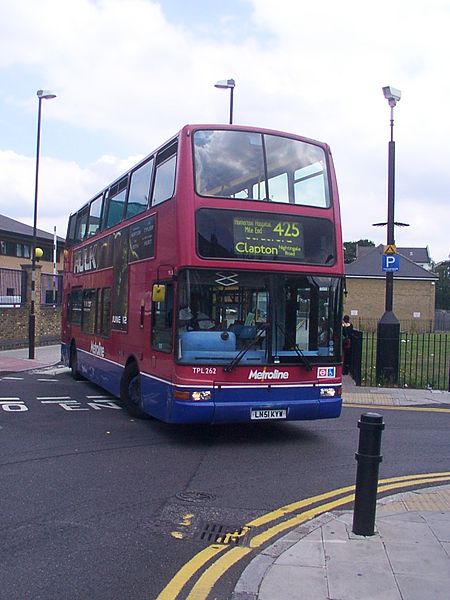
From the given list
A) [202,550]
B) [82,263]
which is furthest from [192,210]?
[82,263]

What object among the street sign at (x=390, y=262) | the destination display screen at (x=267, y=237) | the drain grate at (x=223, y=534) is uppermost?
the street sign at (x=390, y=262)

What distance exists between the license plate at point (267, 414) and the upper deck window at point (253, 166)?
2846 millimetres

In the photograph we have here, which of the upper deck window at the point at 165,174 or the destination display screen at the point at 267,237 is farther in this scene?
the upper deck window at the point at 165,174

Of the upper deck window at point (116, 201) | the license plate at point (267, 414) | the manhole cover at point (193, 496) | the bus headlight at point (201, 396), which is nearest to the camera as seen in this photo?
the manhole cover at point (193, 496)

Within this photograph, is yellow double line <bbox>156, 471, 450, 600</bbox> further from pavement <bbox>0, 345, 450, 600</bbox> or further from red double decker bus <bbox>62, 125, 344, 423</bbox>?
red double decker bus <bbox>62, 125, 344, 423</bbox>

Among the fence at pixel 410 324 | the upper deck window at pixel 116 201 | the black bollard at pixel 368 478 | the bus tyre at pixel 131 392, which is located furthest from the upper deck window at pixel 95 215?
the fence at pixel 410 324

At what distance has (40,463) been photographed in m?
7.77

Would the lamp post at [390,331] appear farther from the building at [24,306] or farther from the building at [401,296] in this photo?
the building at [401,296]

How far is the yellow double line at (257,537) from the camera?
447 cm

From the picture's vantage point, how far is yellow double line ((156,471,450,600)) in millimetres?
4473

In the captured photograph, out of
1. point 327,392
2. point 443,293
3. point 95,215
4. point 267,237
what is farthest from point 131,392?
point 443,293

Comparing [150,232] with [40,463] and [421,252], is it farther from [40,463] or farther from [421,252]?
[421,252]

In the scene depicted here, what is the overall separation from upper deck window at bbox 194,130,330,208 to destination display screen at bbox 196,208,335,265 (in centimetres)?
28

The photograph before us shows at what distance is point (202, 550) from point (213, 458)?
318cm
